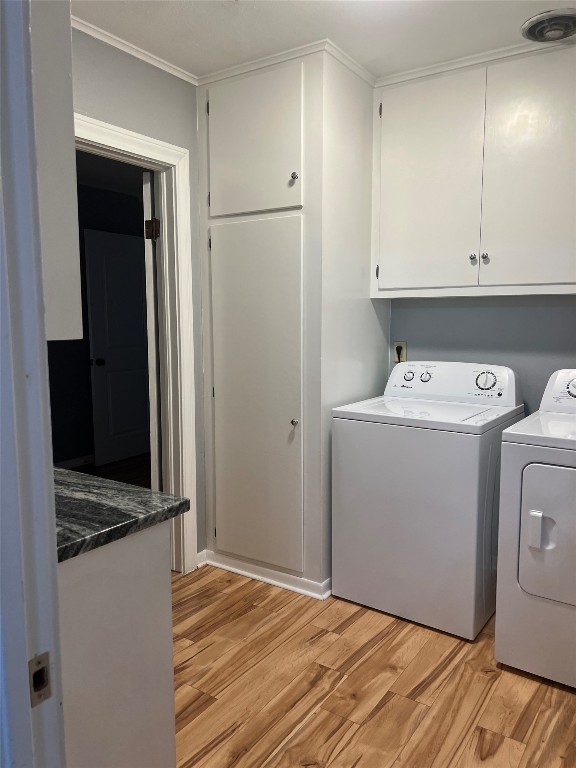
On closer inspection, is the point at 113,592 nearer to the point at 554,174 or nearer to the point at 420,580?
the point at 420,580

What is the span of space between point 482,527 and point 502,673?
507mm

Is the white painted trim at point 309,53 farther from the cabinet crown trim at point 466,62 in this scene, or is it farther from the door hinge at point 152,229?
the door hinge at point 152,229

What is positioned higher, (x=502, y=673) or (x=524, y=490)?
(x=524, y=490)

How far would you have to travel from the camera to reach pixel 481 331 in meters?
2.72

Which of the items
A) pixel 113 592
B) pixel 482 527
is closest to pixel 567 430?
pixel 482 527

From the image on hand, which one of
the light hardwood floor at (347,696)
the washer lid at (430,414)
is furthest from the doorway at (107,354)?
the washer lid at (430,414)

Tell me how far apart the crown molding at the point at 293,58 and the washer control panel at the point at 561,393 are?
1.56 metres

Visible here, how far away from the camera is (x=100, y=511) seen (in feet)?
3.78

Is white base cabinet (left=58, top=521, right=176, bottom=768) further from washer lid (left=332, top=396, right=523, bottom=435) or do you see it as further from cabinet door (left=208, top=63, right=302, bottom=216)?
cabinet door (left=208, top=63, right=302, bottom=216)

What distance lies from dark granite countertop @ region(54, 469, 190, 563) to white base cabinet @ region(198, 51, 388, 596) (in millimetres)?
1318

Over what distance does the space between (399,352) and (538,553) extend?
50.3 inches

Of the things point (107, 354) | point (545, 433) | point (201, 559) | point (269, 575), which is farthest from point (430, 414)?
point (107, 354)

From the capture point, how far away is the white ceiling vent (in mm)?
2012

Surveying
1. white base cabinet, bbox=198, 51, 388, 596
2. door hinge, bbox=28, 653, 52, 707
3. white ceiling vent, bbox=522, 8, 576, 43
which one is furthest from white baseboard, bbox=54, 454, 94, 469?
door hinge, bbox=28, 653, 52, 707
